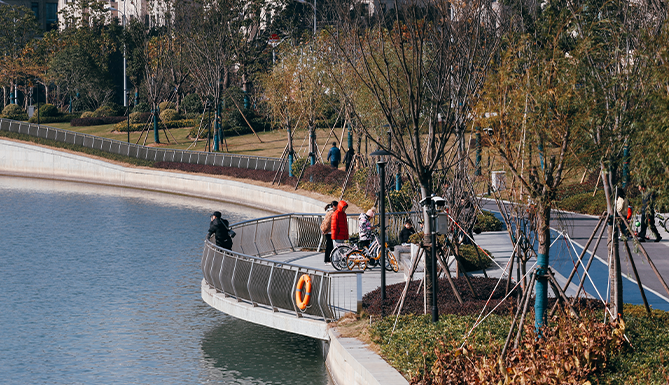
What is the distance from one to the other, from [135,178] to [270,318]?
34.4m

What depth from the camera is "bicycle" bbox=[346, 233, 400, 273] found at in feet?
62.6

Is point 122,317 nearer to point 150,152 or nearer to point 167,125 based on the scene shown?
point 150,152

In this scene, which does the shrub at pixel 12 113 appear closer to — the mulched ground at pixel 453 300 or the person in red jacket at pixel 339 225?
the person in red jacket at pixel 339 225

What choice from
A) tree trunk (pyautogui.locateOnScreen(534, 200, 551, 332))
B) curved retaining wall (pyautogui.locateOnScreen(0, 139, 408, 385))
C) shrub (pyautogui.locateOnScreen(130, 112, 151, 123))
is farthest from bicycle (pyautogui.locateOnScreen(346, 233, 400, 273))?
shrub (pyautogui.locateOnScreen(130, 112, 151, 123))

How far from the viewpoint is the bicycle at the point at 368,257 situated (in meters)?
19.1

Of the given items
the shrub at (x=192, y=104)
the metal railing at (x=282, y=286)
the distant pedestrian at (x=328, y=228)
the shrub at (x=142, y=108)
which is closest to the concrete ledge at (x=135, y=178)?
the distant pedestrian at (x=328, y=228)

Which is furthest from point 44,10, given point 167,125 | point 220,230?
point 220,230

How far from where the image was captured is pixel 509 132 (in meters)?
11.5

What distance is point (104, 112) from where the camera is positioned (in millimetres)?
72875

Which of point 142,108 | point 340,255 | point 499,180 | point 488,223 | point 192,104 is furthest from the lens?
point 142,108

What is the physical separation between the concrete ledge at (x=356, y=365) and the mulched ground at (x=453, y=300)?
1.49 metres

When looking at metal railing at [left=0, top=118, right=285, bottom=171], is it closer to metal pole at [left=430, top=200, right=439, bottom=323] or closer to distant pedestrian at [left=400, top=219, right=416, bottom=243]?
distant pedestrian at [left=400, top=219, right=416, bottom=243]

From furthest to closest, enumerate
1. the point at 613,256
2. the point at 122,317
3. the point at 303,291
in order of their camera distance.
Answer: the point at 122,317 < the point at 303,291 < the point at 613,256

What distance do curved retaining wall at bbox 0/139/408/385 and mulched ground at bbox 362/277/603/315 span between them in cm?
135
